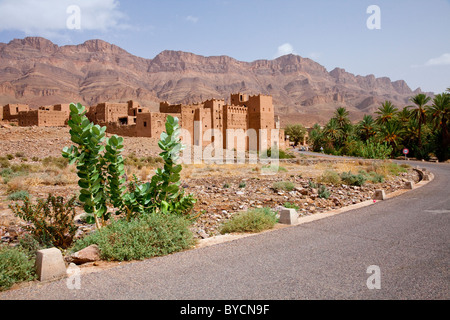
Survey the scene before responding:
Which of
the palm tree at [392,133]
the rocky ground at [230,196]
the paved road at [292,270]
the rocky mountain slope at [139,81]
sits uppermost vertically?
the rocky mountain slope at [139,81]

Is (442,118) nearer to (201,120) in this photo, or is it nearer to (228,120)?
(228,120)

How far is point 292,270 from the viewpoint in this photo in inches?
167

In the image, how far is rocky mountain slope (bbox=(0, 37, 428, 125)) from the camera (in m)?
115

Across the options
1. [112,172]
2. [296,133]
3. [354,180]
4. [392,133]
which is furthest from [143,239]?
[296,133]

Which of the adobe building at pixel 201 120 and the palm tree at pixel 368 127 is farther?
the palm tree at pixel 368 127

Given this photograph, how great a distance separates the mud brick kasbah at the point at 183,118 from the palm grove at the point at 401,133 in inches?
506

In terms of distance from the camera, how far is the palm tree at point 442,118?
35.7 m

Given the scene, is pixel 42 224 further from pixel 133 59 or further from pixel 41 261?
pixel 133 59

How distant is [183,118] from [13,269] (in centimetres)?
3290

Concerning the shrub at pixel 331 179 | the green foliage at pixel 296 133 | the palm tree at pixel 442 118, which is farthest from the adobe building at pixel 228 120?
the green foliage at pixel 296 133

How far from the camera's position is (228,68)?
189250mm

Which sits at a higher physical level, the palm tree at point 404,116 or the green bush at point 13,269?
the palm tree at point 404,116

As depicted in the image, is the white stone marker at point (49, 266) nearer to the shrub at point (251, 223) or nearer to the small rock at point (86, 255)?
the small rock at point (86, 255)

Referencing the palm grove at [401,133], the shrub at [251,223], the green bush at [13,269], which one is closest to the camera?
the green bush at [13,269]
